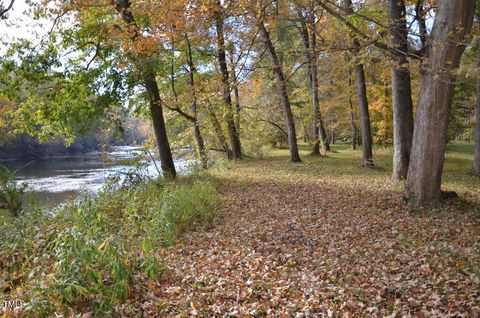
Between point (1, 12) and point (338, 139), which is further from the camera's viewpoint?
point (338, 139)

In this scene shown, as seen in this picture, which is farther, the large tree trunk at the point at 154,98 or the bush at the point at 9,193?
the large tree trunk at the point at 154,98

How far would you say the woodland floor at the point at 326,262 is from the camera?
4.30m

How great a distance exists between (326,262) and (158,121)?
9431mm

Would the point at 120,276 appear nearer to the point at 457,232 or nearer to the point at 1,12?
the point at 457,232

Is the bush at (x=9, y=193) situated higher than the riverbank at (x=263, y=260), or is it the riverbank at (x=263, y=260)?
the bush at (x=9, y=193)

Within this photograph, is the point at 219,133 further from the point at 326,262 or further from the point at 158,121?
the point at 326,262

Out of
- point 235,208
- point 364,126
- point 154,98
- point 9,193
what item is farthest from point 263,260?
point 364,126

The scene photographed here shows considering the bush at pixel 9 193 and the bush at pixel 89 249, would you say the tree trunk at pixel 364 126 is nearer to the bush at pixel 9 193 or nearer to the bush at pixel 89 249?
the bush at pixel 89 249

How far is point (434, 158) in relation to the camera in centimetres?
794

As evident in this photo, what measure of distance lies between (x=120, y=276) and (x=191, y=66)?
14.8 metres

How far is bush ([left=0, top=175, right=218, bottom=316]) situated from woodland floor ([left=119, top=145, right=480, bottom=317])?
360mm

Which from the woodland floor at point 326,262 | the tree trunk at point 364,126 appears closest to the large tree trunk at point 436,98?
the woodland floor at point 326,262

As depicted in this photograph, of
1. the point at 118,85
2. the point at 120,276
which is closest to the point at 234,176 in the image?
the point at 118,85

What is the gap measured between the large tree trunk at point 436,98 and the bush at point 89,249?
16.2 feet
